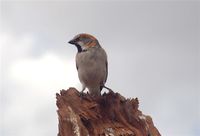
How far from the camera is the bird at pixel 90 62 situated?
9.37 metres

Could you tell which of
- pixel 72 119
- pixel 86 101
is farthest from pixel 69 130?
pixel 86 101

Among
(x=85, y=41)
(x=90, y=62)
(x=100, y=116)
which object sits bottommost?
(x=100, y=116)

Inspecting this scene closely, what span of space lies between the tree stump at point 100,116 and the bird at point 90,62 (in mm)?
1081

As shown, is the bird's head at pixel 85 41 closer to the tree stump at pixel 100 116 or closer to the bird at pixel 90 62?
the bird at pixel 90 62

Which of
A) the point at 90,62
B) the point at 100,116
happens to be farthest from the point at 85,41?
the point at 100,116

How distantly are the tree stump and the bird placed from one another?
1081 millimetres

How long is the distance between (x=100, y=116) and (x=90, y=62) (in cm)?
174

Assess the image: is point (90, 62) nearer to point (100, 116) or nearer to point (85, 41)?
point (85, 41)

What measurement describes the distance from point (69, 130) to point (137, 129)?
1.20 meters

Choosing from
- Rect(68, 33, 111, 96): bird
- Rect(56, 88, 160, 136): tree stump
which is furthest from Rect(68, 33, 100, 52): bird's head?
Rect(56, 88, 160, 136): tree stump

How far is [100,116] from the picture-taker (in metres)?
8.00

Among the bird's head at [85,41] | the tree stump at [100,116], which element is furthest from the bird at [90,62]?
the tree stump at [100,116]

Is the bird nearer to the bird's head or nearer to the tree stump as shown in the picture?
the bird's head

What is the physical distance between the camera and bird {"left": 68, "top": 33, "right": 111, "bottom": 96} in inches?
369
